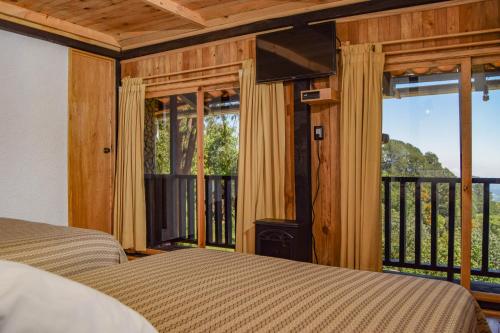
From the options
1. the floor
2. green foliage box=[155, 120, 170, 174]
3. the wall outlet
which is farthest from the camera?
green foliage box=[155, 120, 170, 174]

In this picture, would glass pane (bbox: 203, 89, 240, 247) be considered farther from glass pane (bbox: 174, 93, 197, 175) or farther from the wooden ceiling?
the wooden ceiling

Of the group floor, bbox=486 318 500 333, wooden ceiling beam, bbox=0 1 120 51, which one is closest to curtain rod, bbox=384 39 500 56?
floor, bbox=486 318 500 333

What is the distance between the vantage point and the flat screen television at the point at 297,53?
3.62 meters

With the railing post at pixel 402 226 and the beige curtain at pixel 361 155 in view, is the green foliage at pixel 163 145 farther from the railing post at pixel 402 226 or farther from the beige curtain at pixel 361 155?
the railing post at pixel 402 226

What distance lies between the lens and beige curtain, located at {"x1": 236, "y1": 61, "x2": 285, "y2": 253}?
3.92 meters

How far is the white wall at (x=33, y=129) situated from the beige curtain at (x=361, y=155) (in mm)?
3068

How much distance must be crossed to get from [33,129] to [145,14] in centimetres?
168

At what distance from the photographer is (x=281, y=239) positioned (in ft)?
11.6

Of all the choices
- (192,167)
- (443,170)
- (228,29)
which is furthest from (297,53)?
(192,167)

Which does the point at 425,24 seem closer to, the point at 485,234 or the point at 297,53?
the point at 297,53

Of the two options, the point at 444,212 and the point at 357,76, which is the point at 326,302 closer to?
the point at 357,76

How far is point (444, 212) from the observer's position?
12.6 ft

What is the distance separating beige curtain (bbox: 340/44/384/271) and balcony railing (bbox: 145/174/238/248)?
1.74m

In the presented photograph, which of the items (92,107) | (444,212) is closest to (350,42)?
(444,212)
